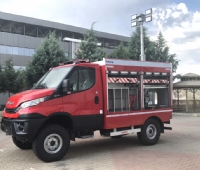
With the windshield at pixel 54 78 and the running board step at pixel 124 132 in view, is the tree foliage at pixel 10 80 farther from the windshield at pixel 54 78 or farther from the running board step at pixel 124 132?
the running board step at pixel 124 132

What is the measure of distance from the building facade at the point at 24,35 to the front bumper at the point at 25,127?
2817cm

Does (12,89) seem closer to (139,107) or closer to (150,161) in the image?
(139,107)

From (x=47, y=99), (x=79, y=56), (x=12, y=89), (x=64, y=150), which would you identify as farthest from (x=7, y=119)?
(x=79, y=56)

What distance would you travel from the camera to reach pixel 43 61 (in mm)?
20453

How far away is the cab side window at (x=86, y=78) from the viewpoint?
771 centimetres

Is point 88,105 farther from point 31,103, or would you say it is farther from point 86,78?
point 31,103

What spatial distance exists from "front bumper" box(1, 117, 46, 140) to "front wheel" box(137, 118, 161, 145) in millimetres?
3808

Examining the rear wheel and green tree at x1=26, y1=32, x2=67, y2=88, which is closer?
the rear wheel

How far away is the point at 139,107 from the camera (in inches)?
356

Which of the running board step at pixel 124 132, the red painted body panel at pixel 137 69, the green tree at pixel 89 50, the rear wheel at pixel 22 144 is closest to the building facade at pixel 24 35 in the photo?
the green tree at pixel 89 50

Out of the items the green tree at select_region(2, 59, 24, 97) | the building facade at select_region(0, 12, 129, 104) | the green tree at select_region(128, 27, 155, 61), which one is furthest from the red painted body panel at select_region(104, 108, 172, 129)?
the building facade at select_region(0, 12, 129, 104)

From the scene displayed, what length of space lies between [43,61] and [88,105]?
44.6 feet

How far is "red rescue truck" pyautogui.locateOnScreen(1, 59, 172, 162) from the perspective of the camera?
680 centimetres

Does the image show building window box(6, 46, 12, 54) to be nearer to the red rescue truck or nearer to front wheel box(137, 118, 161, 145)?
the red rescue truck
